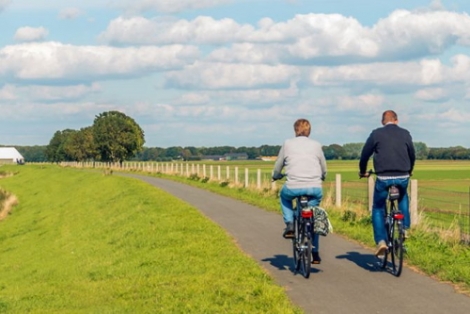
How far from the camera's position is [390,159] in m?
10.5

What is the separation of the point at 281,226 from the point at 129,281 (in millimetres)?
6561

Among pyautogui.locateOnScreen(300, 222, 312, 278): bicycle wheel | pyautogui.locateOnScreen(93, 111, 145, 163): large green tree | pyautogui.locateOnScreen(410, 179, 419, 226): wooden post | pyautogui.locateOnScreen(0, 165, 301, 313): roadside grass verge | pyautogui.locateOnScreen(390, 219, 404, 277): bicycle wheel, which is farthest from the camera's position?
pyautogui.locateOnScreen(93, 111, 145, 163): large green tree

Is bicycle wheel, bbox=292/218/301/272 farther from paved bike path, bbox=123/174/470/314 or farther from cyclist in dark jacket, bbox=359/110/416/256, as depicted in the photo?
cyclist in dark jacket, bbox=359/110/416/256

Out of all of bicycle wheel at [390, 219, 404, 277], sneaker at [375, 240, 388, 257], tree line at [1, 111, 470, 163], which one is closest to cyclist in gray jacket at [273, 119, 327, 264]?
sneaker at [375, 240, 388, 257]

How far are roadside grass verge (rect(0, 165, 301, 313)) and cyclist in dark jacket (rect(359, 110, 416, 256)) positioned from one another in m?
1.94

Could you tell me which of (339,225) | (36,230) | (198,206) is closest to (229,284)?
(339,225)

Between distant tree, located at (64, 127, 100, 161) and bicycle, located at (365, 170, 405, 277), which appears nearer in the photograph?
bicycle, located at (365, 170, 405, 277)

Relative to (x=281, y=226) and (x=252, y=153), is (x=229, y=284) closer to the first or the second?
(x=281, y=226)

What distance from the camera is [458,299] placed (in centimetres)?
903

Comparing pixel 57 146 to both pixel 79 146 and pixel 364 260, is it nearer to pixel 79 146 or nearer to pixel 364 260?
pixel 79 146

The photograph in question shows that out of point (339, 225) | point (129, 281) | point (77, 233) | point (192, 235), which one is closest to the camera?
point (129, 281)

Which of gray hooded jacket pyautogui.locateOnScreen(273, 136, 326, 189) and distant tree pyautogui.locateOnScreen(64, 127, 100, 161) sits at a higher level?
distant tree pyautogui.locateOnScreen(64, 127, 100, 161)

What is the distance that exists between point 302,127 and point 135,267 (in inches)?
174

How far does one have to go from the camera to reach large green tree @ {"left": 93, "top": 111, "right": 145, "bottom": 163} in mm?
100062
